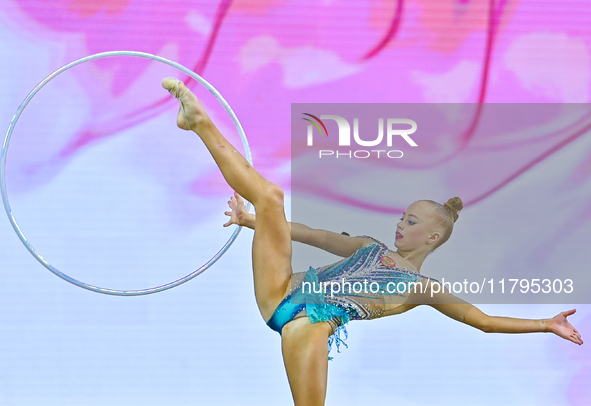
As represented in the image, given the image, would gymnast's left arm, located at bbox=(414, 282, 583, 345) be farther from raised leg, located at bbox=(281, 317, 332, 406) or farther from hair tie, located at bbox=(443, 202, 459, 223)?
raised leg, located at bbox=(281, 317, 332, 406)

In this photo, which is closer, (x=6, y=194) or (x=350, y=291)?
(x=350, y=291)

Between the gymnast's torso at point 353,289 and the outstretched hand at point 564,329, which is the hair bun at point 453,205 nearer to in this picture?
the gymnast's torso at point 353,289

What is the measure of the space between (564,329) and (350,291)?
2.43ft

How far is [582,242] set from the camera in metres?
2.59

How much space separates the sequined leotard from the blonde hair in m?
0.20

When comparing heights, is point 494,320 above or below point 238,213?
below

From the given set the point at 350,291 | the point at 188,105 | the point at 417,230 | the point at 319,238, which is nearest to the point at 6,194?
the point at 188,105

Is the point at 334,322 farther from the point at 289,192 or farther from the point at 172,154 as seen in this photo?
the point at 172,154

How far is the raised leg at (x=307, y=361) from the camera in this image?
6.25 feet

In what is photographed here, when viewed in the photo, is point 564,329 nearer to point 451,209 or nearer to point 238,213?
point 451,209

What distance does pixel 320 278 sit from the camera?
2131 mm

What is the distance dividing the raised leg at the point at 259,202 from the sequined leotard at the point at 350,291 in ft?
0.21

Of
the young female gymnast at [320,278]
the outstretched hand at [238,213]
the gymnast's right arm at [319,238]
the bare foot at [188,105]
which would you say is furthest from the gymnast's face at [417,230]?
the bare foot at [188,105]

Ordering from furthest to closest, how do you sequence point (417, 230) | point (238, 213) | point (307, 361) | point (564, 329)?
point (238, 213) < point (417, 230) < point (564, 329) < point (307, 361)
